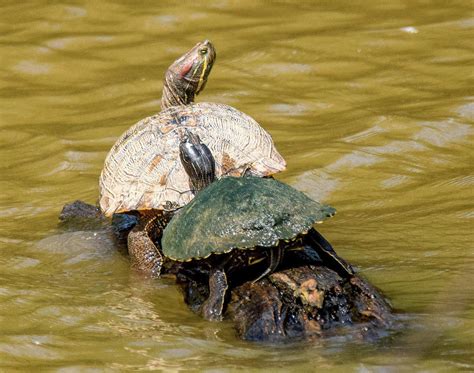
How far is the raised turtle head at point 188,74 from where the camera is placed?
6836mm

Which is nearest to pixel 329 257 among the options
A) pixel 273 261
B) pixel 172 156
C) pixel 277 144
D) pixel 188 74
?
pixel 273 261

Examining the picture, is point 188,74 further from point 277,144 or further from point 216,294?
point 216,294

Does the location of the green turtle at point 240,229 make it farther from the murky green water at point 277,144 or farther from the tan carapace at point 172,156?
the tan carapace at point 172,156

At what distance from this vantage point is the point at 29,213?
7.31m

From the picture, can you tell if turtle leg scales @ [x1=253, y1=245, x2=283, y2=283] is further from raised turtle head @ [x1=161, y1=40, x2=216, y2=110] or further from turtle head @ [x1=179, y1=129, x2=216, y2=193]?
raised turtle head @ [x1=161, y1=40, x2=216, y2=110]

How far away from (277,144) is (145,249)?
8.74ft

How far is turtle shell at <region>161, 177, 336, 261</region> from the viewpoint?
4.68 meters

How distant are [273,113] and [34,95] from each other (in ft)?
7.98

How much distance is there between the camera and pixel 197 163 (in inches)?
221

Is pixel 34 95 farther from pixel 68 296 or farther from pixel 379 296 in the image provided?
pixel 379 296

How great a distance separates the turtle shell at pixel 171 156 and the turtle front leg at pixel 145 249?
196mm

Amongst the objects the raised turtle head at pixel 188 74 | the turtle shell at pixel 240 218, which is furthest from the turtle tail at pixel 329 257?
the raised turtle head at pixel 188 74

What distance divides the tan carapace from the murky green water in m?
0.49

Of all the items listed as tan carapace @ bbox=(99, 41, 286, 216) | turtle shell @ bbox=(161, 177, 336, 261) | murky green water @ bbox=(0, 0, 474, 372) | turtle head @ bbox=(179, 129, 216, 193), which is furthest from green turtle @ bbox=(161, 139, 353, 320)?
tan carapace @ bbox=(99, 41, 286, 216)
